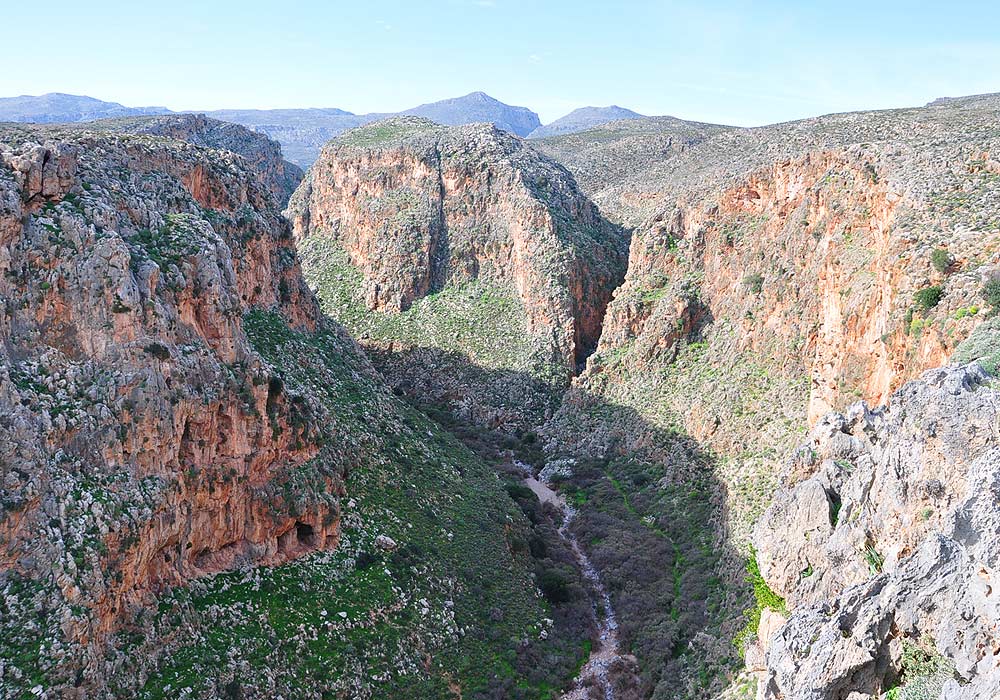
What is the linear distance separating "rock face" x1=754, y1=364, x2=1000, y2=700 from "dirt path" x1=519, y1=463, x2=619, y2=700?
14.8 m

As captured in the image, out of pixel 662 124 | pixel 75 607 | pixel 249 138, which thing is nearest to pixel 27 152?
pixel 75 607

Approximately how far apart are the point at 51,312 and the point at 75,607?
1235 centimetres

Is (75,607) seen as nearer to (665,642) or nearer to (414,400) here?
(665,642)

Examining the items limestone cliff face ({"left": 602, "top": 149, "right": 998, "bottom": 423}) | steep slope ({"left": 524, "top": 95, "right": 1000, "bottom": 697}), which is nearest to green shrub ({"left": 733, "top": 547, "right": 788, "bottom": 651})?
steep slope ({"left": 524, "top": 95, "right": 1000, "bottom": 697})

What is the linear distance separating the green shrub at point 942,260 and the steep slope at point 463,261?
4147cm

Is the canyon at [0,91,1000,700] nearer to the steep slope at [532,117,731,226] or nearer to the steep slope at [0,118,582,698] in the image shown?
the steep slope at [0,118,582,698]

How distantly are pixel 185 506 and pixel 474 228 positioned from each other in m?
64.2

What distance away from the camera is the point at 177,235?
40.0 m

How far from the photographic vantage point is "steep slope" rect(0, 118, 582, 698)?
2845cm

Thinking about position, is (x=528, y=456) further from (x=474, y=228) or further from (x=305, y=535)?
(x=474, y=228)

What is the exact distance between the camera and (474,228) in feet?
307

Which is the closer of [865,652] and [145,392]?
[865,652]

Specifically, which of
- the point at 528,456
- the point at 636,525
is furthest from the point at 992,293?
the point at 528,456

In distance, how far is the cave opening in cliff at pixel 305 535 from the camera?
39.8 m
